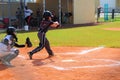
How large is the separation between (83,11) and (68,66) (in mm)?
22995

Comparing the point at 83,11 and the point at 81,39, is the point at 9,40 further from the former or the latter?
the point at 83,11

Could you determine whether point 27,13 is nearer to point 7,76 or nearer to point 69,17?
point 69,17

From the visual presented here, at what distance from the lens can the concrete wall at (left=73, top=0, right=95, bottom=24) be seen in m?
32.1

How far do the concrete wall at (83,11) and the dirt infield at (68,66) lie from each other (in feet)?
62.6

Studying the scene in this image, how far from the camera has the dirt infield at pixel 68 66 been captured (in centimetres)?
859

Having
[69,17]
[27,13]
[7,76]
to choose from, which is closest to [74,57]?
[7,76]

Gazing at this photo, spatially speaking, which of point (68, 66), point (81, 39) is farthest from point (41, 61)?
point (81, 39)

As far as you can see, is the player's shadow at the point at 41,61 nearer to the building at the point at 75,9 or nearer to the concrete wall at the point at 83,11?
the building at the point at 75,9

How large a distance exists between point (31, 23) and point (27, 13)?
2382 mm

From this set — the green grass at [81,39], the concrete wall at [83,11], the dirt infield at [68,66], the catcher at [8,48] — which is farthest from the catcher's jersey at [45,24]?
the concrete wall at [83,11]

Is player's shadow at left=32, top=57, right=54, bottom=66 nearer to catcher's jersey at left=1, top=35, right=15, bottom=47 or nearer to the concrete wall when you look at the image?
catcher's jersey at left=1, top=35, right=15, bottom=47

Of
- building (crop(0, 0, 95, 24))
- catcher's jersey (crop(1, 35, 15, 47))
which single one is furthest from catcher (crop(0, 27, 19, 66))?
building (crop(0, 0, 95, 24))

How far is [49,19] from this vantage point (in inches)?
461

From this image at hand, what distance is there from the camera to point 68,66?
392 inches
